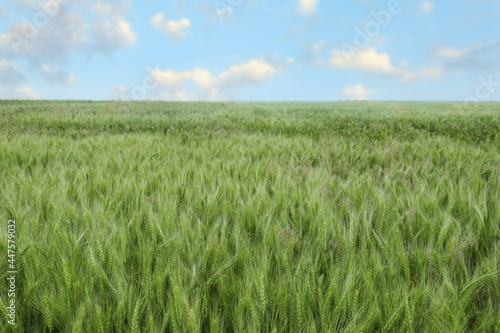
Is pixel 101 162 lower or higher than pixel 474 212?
higher

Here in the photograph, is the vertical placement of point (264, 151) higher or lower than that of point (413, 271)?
higher

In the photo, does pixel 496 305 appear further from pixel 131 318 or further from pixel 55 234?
pixel 55 234

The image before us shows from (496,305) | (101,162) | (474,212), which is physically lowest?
(496,305)

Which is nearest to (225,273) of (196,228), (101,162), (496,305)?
(196,228)

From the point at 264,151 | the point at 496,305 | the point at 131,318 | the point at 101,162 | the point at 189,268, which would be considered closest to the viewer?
the point at 131,318

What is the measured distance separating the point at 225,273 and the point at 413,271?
0.81 m

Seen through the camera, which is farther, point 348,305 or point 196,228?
point 196,228

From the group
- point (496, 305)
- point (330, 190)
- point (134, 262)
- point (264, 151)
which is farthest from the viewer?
point (264, 151)

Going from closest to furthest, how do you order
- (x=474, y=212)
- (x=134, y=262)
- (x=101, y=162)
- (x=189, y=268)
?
1. (x=189, y=268)
2. (x=134, y=262)
3. (x=474, y=212)
4. (x=101, y=162)

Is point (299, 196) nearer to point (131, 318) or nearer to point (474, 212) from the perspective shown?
point (474, 212)

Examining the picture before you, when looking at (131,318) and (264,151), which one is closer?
(131,318)

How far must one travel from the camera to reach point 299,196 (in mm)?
1886

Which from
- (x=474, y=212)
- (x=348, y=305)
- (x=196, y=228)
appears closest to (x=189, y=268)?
(x=196, y=228)

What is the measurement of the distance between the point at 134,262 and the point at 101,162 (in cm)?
207
